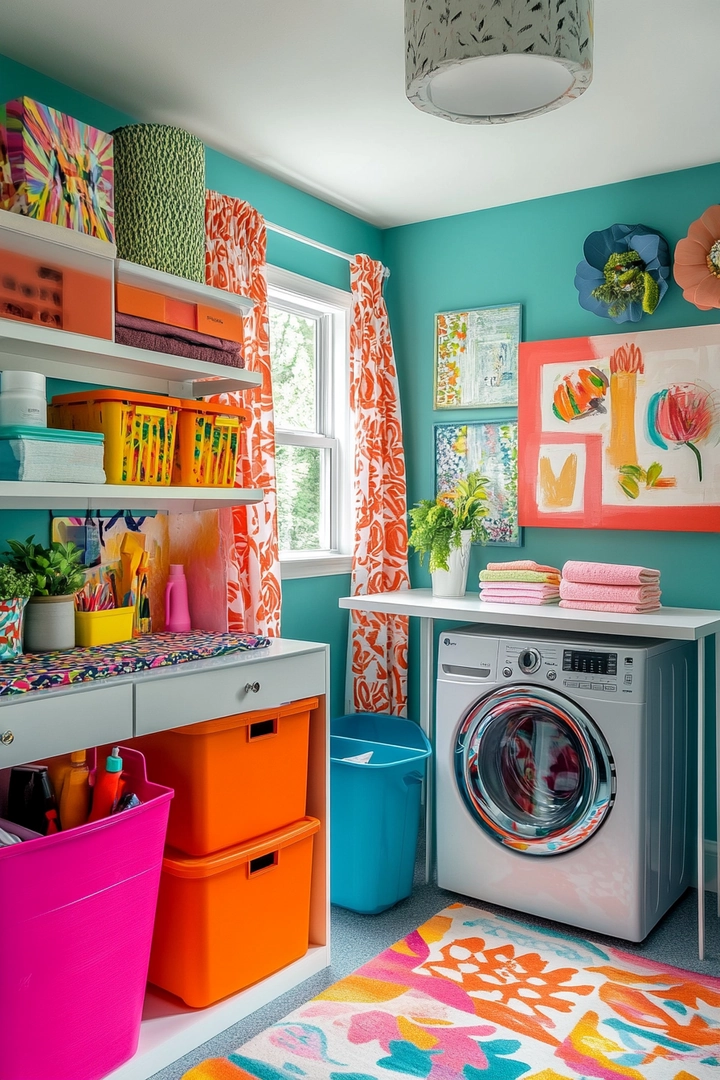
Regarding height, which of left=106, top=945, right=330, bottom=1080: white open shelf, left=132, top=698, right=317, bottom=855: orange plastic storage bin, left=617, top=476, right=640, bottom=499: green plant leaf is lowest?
left=106, top=945, right=330, bottom=1080: white open shelf

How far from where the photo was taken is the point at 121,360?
2.32 meters

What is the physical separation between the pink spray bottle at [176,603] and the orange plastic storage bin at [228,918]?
67 centimetres

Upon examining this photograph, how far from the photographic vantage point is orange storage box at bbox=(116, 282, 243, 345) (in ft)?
7.34

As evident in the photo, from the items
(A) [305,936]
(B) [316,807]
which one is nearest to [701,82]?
(B) [316,807]

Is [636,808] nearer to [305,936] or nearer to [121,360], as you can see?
[305,936]

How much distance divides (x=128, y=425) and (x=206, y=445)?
29cm

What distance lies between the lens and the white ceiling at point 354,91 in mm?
2156

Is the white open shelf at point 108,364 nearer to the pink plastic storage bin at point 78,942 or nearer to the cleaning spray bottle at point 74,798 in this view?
the cleaning spray bottle at point 74,798

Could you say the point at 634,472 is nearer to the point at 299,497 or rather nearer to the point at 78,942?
the point at 299,497

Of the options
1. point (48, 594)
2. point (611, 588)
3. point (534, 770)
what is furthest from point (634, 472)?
point (48, 594)

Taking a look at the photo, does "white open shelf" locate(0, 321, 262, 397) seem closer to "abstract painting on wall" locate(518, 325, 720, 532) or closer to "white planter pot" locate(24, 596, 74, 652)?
"white planter pot" locate(24, 596, 74, 652)

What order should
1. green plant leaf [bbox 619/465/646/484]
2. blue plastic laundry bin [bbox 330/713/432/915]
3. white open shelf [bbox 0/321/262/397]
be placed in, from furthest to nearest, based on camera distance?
green plant leaf [bbox 619/465/646/484] → blue plastic laundry bin [bbox 330/713/432/915] → white open shelf [bbox 0/321/262/397]

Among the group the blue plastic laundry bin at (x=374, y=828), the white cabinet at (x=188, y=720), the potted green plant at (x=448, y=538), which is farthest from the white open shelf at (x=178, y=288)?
the blue plastic laundry bin at (x=374, y=828)

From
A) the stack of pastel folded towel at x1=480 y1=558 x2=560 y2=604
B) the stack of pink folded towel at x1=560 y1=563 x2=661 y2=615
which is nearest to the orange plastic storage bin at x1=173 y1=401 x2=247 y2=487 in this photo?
the stack of pastel folded towel at x1=480 y1=558 x2=560 y2=604
